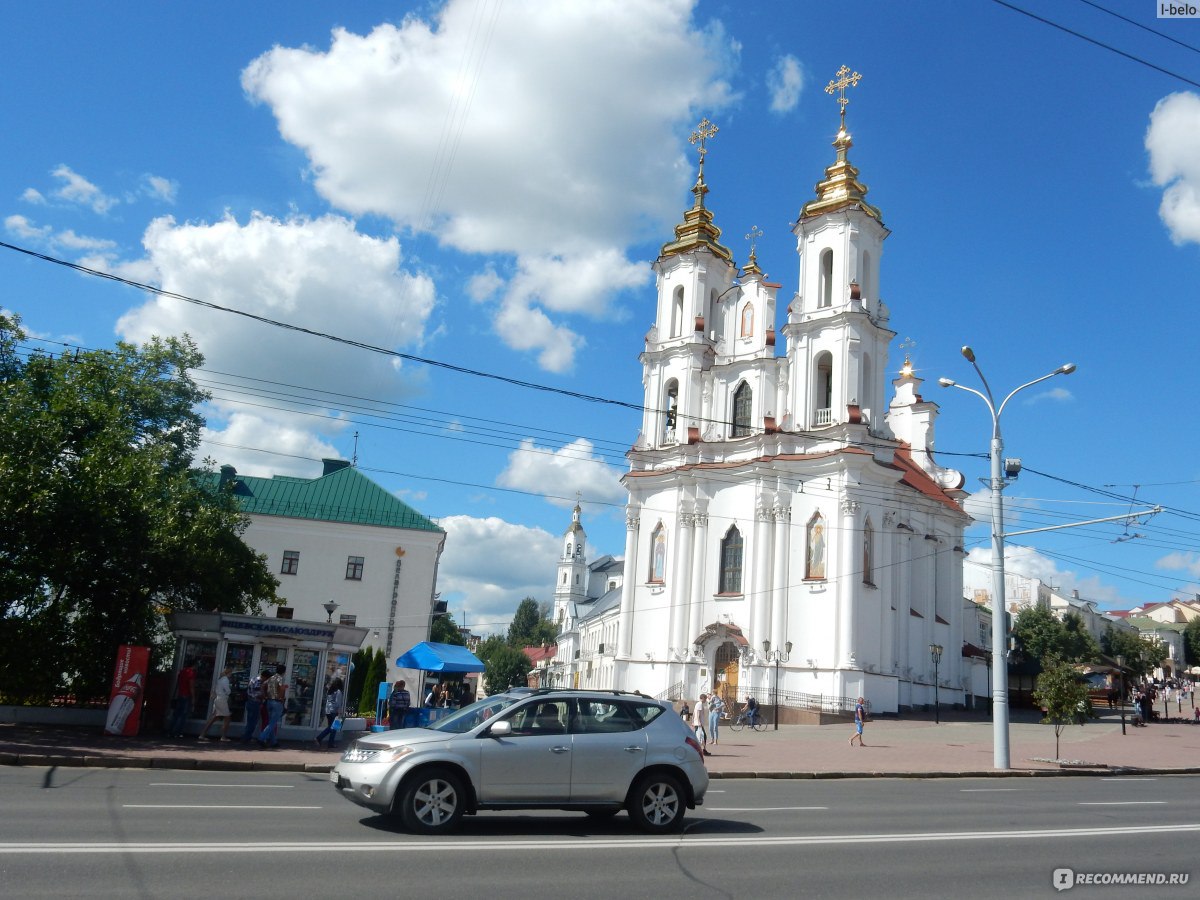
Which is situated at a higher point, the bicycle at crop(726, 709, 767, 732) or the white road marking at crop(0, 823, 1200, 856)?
the bicycle at crop(726, 709, 767, 732)

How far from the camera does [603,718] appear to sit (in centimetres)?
1123

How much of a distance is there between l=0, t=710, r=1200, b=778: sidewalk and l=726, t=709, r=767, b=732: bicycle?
1.04 meters

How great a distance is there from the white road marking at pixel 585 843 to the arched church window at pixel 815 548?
32.2 metres

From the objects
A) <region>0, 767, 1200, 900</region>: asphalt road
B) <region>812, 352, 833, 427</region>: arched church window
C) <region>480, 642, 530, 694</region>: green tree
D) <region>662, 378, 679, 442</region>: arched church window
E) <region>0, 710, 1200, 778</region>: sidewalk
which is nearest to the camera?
<region>0, 767, 1200, 900</region>: asphalt road

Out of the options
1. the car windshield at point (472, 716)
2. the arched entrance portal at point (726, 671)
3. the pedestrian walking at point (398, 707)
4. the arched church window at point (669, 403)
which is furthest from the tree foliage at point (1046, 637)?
the car windshield at point (472, 716)

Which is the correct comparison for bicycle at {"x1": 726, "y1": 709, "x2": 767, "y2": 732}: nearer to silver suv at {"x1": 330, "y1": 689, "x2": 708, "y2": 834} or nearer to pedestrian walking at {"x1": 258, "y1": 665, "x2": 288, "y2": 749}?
pedestrian walking at {"x1": 258, "y1": 665, "x2": 288, "y2": 749}

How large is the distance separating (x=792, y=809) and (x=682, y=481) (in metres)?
36.0

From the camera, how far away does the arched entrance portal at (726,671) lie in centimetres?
4500

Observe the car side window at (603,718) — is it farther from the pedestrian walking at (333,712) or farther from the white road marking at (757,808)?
the pedestrian walking at (333,712)

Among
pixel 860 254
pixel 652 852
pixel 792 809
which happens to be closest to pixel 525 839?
pixel 652 852

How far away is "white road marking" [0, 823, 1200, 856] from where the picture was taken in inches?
331

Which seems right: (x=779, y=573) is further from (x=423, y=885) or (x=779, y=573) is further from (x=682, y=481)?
(x=423, y=885)

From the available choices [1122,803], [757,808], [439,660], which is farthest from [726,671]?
[757,808]

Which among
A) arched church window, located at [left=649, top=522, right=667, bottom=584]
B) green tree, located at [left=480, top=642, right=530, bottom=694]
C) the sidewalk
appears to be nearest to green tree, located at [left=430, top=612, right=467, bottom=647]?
green tree, located at [left=480, top=642, right=530, bottom=694]
